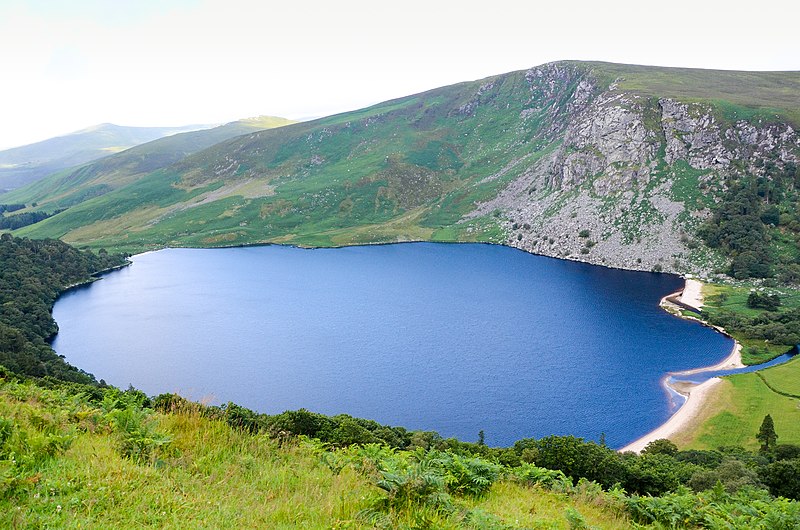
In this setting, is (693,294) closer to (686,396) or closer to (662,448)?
(686,396)

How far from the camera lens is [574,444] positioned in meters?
42.3

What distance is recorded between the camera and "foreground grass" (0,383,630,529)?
887 cm

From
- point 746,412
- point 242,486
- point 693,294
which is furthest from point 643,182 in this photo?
point 242,486

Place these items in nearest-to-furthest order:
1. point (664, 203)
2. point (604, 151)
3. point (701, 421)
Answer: point (701, 421) → point (664, 203) → point (604, 151)

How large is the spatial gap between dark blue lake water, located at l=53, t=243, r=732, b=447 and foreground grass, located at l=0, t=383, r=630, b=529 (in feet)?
187

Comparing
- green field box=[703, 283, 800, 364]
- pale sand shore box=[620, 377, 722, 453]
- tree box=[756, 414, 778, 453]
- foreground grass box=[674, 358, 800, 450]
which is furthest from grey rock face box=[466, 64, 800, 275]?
tree box=[756, 414, 778, 453]

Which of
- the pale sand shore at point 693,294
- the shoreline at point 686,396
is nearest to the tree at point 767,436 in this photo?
the shoreline at point 686,396

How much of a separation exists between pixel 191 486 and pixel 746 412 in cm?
8286

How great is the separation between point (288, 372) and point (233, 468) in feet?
263

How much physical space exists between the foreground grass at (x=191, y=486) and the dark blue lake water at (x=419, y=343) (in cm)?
5696

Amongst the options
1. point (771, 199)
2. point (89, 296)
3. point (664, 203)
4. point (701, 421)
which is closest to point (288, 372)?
point (701, 421)

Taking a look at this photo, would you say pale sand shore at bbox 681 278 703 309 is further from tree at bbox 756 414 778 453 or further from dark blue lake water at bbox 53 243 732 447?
tree at bbox 756 414 778 453

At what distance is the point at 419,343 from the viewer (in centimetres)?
10006

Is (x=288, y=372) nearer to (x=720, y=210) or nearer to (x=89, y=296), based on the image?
(x=89, y=296)
